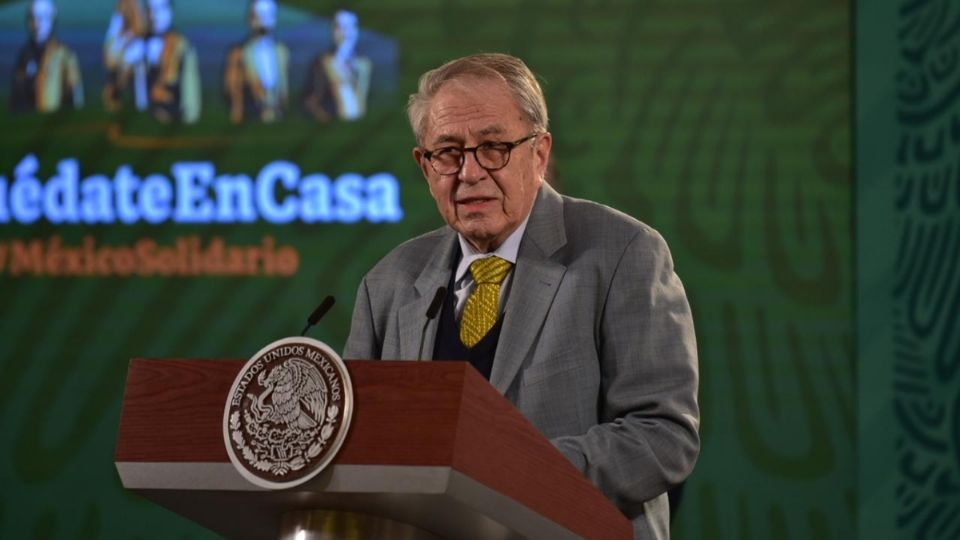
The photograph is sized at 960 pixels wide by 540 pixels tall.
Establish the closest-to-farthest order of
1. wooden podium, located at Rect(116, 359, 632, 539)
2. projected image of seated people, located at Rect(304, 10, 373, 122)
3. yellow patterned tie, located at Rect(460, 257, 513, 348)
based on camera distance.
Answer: wooden podium, located at Rect(116, 359, 632, 539), yellow patterned tie, located at Rect(460, 257, 513, 348), projected image of seated people, located at Rect(304, 10, 373, 122)

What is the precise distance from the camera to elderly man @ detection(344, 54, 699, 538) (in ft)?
6.79

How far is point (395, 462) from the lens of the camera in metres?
1.48

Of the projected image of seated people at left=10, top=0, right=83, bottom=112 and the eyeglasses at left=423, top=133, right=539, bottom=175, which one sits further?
the projected image of seated people at left=10, top=0, right=83, bottom=112

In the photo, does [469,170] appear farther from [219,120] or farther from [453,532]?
[219,120]

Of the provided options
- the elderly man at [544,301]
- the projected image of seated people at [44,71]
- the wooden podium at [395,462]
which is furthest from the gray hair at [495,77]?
the projected image of seated people at [44,71]

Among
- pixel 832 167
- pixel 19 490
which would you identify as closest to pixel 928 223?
pixel 832 167

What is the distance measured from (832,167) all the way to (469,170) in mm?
2062

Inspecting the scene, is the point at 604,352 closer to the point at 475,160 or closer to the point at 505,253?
the point at 505,253

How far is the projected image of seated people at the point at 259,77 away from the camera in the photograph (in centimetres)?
422

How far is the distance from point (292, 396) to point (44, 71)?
312 cm

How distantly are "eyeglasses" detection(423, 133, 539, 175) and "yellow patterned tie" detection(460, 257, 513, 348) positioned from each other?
0.18 m

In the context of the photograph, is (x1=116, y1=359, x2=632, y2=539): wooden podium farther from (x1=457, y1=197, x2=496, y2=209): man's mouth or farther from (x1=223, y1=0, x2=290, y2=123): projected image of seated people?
(x1=223, y1=0, x2=290, y2=123): projected image of seated people

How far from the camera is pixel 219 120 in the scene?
4227 millimetres

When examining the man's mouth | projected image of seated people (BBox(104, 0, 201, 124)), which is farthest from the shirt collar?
projected image of seated people (BBox(104, 0, 201, 124))
